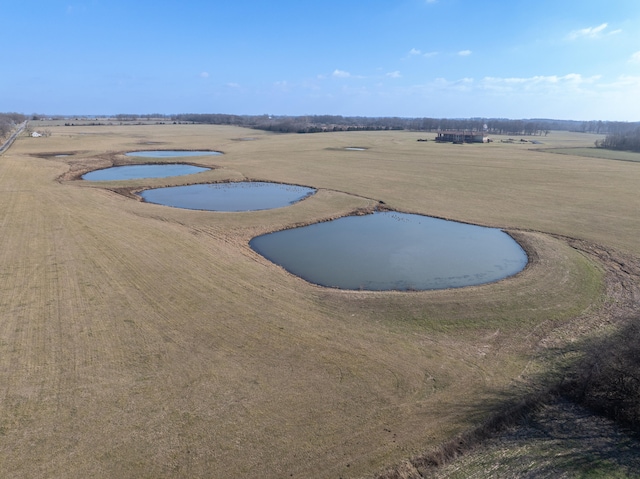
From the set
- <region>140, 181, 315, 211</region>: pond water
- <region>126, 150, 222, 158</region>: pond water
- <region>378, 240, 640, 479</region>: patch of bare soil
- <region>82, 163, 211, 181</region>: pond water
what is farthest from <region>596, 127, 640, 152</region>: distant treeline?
<region>378, 240, 640, 479</region>: patch of bare soil

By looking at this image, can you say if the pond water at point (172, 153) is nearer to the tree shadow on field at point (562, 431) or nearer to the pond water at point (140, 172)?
the pond water at point (140, 172)

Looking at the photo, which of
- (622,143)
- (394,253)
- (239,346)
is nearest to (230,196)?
(394,253)

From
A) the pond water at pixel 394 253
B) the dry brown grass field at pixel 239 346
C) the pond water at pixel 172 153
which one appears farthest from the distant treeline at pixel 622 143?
the pond water at pixel 172 153

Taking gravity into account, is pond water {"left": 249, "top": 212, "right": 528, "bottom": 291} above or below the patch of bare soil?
above

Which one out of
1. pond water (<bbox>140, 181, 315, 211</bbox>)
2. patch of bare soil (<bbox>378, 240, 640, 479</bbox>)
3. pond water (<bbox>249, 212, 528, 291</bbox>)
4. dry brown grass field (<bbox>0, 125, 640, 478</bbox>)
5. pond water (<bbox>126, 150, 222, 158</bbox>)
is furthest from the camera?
pond water (<bbox>126, 150, 222, 158</bbox>)

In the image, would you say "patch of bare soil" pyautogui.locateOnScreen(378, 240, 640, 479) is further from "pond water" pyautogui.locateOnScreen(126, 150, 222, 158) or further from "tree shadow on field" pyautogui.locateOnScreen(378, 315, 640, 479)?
"pond water" pyautogui.locateOnScreen(126, 150, 222, 158)

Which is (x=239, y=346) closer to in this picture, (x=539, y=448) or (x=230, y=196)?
(x=539, y=448)

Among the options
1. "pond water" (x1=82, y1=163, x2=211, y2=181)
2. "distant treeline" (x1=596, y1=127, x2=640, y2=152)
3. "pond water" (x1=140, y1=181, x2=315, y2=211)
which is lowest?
"pond water" (x1=140, y1=181, x2=315, y2=211)
